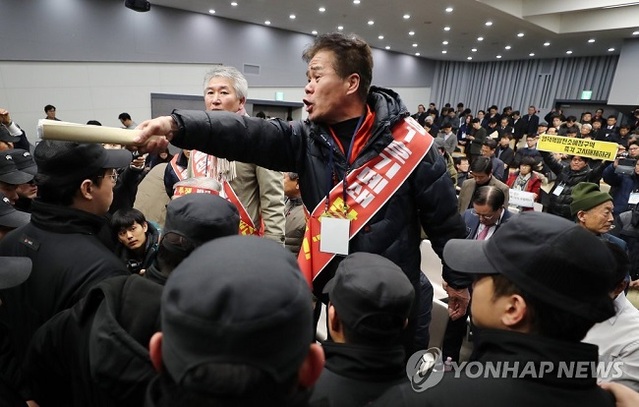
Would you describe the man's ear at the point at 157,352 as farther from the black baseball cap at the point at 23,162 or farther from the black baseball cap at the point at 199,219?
the black baseball cap at the point at 23,162

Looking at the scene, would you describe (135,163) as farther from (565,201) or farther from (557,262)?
(565,201)

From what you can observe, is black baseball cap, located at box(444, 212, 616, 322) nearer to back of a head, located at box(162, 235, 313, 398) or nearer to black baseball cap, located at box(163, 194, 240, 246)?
back of a head, located at box(162, 235, 313, 398)

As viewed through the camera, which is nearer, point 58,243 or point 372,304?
point 372,304

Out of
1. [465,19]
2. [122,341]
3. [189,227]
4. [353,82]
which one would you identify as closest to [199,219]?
[189,227]

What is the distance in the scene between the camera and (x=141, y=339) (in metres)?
0.91

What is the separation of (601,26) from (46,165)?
13.2 meters

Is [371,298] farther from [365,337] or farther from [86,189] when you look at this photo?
[86,189]

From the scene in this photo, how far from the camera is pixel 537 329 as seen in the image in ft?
2.77

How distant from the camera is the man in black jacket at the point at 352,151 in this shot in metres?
1.47

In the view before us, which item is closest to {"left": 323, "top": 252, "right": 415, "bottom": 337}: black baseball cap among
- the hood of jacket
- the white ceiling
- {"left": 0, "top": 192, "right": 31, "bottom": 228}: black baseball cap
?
the hood of jacket

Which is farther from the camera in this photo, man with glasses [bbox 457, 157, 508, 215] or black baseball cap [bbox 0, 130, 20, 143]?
black baseball cap [bbox 0, 130, 20, 143]

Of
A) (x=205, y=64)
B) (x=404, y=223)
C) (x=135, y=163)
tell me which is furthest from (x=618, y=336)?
(x=205, y=64)

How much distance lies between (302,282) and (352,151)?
1.00 metres

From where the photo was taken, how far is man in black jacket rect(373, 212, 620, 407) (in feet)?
2.51
